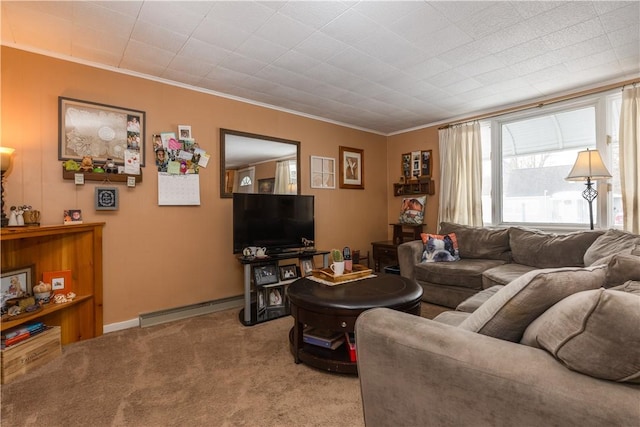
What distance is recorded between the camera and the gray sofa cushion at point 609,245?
2.35 m

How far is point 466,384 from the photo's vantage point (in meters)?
0.86

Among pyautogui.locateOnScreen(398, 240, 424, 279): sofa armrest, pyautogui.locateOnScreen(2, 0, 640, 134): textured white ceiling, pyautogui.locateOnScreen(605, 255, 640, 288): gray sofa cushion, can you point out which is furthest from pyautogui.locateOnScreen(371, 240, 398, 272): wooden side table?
pyautogui.locateOnScreen(605, 255, 640, 288): gray sofa cushion

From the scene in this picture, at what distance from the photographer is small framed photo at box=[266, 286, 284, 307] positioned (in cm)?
312

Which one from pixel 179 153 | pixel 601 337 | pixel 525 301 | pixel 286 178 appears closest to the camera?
pixel 601 337

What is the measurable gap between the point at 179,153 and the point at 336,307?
222 centimetres

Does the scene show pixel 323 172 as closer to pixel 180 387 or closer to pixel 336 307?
pixel 336 307

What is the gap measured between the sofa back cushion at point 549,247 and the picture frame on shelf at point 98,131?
3879mm

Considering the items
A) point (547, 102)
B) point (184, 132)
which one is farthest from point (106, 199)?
point (547, 102)

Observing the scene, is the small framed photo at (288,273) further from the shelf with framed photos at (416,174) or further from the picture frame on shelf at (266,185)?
the shelf with framed photos at (416,174)

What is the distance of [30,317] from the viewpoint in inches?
83.4

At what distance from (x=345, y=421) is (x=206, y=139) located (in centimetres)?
282

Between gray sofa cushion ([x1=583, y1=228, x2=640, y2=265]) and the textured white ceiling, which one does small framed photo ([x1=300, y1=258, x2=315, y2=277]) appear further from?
gray sofa cushion ([x1=583, y1=228, x2=640, y2=265])

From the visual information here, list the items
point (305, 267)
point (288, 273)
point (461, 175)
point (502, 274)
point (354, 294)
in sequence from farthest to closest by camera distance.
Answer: point (461, 175)
point (305, 267)
point (288, 273)
point (502, 274)
point (354, 294)

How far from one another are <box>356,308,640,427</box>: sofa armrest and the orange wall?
2.51m
